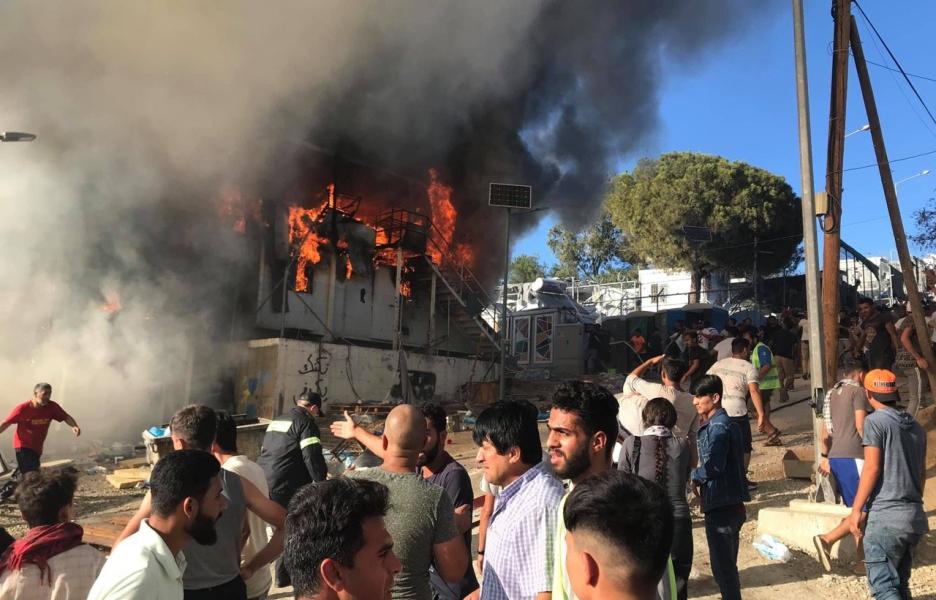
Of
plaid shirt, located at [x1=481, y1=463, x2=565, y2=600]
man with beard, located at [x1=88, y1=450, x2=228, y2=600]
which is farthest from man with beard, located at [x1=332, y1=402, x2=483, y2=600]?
man with beard, located at [x1=88, y1=450, x2=228, y2=600]

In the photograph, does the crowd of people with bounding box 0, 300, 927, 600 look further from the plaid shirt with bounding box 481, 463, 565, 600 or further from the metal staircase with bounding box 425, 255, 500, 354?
the metal staircase with bounding box 425, 255, 500, 354

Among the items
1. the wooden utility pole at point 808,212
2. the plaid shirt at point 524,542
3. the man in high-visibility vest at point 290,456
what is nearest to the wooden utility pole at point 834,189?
the wooden utility pole at point 808,212

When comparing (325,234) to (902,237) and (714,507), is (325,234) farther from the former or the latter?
(714,507)

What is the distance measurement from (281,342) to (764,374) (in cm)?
1142

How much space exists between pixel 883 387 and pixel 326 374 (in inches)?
598

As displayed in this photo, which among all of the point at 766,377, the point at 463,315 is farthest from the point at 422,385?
the point at 766,377

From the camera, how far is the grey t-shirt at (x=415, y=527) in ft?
8.49

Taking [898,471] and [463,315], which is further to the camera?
[463,315]

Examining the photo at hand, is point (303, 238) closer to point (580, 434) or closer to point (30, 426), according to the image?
point (30, 426)

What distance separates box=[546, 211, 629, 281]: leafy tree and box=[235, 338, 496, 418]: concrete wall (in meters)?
30.9

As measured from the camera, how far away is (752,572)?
17.6 feet

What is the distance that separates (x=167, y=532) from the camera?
7.75 feet

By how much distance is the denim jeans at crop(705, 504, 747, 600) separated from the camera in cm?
398

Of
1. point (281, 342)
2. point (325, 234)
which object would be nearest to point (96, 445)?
point (281, 342)
